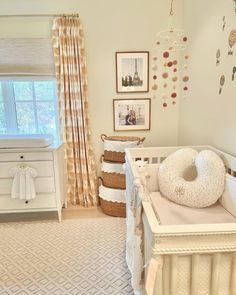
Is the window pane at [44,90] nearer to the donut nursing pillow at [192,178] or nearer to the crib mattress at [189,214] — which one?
the donut nursing pillow at [192,178]

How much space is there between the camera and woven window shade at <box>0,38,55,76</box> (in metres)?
2.74

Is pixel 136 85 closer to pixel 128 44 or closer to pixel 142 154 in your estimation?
pixel 128 44

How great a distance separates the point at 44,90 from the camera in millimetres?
3020

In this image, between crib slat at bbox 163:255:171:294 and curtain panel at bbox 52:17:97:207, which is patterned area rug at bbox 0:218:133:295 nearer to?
curtain panel at bbox 52:17:97:207

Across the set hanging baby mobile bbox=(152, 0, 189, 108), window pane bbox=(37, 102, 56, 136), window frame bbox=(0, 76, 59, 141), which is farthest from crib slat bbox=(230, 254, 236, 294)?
window pane bbox=(37, 102, 56, 136)

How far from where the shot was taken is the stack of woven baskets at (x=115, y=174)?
2.68 m

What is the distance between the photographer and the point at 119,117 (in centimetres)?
301

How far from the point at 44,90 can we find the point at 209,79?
6.10 feet

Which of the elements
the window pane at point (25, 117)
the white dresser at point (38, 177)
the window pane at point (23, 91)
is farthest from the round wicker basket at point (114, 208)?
the window pane at point (23, 91)

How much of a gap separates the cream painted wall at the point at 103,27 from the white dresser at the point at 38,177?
0.78 meters

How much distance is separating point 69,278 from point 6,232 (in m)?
0.99

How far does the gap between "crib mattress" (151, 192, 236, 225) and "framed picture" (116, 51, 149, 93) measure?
1543 mm

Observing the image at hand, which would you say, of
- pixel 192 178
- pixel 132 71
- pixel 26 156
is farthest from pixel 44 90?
pixel 192 178

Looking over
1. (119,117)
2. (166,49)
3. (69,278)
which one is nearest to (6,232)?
A: (69,278)
